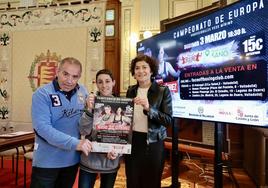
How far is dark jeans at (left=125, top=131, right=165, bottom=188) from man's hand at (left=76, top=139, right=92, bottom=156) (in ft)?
1.73

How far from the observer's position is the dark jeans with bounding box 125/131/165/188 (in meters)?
1.91

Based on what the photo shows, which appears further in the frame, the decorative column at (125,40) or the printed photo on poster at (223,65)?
the decorative column at (125,40)

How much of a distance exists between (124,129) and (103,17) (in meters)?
4.17

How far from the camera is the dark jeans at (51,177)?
58.6 inches

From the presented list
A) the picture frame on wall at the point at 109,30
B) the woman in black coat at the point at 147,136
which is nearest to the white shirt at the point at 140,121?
the woman in black coat at the point at 147,136

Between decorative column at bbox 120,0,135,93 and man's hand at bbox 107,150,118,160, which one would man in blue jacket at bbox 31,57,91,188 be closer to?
man's hand at bbox 107,150,118,160

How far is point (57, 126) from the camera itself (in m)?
1.49

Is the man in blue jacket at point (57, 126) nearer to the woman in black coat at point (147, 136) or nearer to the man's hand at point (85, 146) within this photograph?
the man's hand at point (85, 146)

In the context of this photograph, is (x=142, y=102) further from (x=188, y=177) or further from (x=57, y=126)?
(x=188, y=177)

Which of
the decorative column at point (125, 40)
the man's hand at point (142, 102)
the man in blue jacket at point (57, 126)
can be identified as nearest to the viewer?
the man in blue jacket at point (57, 126)

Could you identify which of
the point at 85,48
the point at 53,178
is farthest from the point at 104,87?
the point at 85,48

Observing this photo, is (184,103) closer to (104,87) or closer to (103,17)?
(104,87)

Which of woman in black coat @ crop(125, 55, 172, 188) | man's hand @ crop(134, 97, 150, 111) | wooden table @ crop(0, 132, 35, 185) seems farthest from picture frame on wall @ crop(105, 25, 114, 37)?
man's hand @ crop(134, 97, 150, 111)

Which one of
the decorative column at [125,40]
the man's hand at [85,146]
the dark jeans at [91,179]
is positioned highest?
the decorative column at [125,40]
